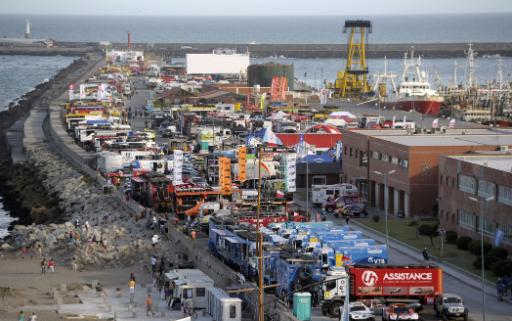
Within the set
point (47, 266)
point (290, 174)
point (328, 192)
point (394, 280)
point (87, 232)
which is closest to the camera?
point (394, 280)

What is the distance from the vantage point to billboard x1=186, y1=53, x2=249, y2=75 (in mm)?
127875

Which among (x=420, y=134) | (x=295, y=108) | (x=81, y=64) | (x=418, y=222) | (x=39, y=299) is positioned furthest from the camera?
(x=81, y=64)

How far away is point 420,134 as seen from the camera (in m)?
51.8

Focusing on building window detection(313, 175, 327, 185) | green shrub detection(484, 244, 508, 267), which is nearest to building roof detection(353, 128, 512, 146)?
building window detection(313, 175, 327, 185)

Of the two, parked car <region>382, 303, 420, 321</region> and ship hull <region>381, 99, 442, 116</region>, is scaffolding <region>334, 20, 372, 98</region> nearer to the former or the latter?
ship hull <region>381, 99, 442, 116</region>

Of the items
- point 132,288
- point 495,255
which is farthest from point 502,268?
point 132,288

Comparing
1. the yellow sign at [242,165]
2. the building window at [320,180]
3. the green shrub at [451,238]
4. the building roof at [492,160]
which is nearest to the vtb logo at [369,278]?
the green shrub at [451,238]

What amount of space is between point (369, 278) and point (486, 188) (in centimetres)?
1001

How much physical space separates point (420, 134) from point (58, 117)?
36.7m

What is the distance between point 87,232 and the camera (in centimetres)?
4228

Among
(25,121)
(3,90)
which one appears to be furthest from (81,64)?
(25,121)

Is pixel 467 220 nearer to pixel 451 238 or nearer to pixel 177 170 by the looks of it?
pixel 451 238

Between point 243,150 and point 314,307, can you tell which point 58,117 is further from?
point 314,307

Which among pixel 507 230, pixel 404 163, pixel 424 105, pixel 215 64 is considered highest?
pixel 404 163
